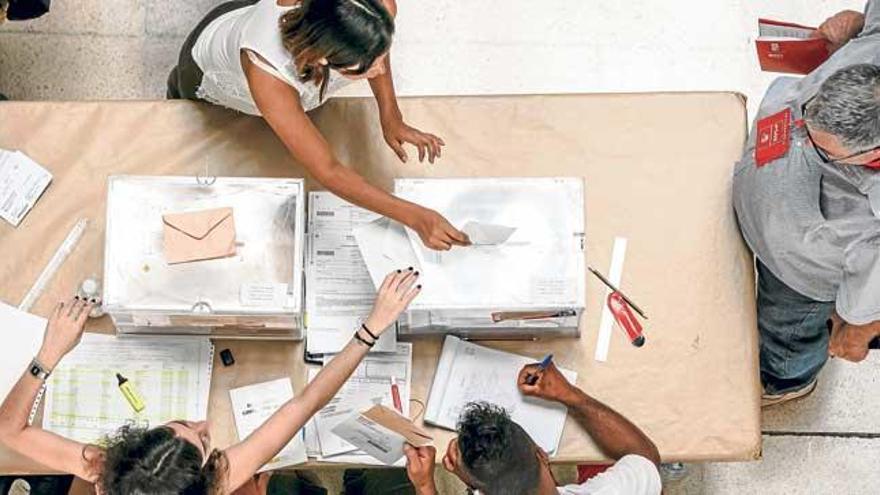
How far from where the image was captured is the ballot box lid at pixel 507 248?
184cm

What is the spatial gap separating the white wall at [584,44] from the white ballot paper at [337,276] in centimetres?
95

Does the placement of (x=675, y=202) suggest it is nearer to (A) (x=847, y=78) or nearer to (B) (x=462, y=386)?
(A) (x=847, y=78)

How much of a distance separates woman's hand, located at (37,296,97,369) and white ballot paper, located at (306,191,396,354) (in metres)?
0.44

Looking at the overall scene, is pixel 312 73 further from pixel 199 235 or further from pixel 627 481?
pixel 627 481

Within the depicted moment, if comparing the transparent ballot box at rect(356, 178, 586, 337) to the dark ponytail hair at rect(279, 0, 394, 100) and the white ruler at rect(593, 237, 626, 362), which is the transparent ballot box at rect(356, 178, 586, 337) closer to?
the white ruler at rect(593, 237, 626, 362)

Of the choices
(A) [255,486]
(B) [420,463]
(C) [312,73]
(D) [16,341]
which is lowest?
(A) [255,486]

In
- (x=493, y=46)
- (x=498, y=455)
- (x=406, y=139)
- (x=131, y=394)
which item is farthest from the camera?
(x=493, y=46)

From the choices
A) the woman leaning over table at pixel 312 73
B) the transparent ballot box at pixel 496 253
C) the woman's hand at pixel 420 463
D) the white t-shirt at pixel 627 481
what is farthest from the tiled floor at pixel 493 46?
the white t-shirt at pixel 627 481

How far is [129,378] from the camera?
1983mm

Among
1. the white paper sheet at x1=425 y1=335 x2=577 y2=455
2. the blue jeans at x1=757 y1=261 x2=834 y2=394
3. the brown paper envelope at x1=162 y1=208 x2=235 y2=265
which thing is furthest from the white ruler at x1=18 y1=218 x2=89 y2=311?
the blue jeans at x1=757 y1=261 x2=834 y2=394

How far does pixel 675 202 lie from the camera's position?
2.11 meters

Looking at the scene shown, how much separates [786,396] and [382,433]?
3.95 ft

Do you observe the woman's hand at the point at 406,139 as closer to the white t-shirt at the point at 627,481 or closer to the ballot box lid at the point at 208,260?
the ballot box lid at the point at 208,260

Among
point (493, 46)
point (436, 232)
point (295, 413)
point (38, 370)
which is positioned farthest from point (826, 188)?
point (38, 370)
